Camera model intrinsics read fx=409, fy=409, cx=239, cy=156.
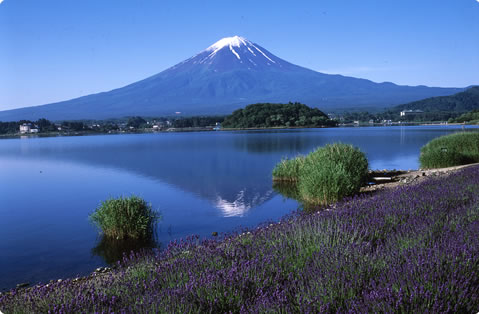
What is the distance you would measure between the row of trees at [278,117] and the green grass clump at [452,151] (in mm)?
86733

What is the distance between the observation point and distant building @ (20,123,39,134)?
128 meters

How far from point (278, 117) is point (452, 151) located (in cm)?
8910

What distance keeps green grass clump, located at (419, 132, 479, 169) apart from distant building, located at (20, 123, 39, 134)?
13093 centimetres

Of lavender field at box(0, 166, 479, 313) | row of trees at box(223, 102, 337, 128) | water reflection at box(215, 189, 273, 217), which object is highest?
row of trees at box(223, 102, 337, 128)

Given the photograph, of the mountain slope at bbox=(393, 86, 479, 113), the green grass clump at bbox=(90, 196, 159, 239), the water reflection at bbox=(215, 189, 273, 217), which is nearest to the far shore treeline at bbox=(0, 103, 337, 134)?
the mountain slope at bbox=(393, 86, 479, 113)

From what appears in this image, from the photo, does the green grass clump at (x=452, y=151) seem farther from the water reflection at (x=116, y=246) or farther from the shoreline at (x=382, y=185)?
the water reflection at (x=116, y=246)

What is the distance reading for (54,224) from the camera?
41.4 feet

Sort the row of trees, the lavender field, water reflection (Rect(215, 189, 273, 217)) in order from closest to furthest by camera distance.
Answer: the lavender field → water reflection (Rect(215, 189, 273, 217)) → the row of trees

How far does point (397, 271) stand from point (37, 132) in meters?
141

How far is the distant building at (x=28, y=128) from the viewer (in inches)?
5034

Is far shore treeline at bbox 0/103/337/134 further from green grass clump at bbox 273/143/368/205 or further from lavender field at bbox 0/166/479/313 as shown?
lavender field at bbox 0/166/479/313

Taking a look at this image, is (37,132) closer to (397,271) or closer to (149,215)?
(149,215)

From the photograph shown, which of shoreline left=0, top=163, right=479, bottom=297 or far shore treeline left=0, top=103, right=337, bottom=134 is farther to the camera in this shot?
far shore treeline left=0, top=103, right=337, bottom=134

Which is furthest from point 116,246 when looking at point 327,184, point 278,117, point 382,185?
point 278,117
